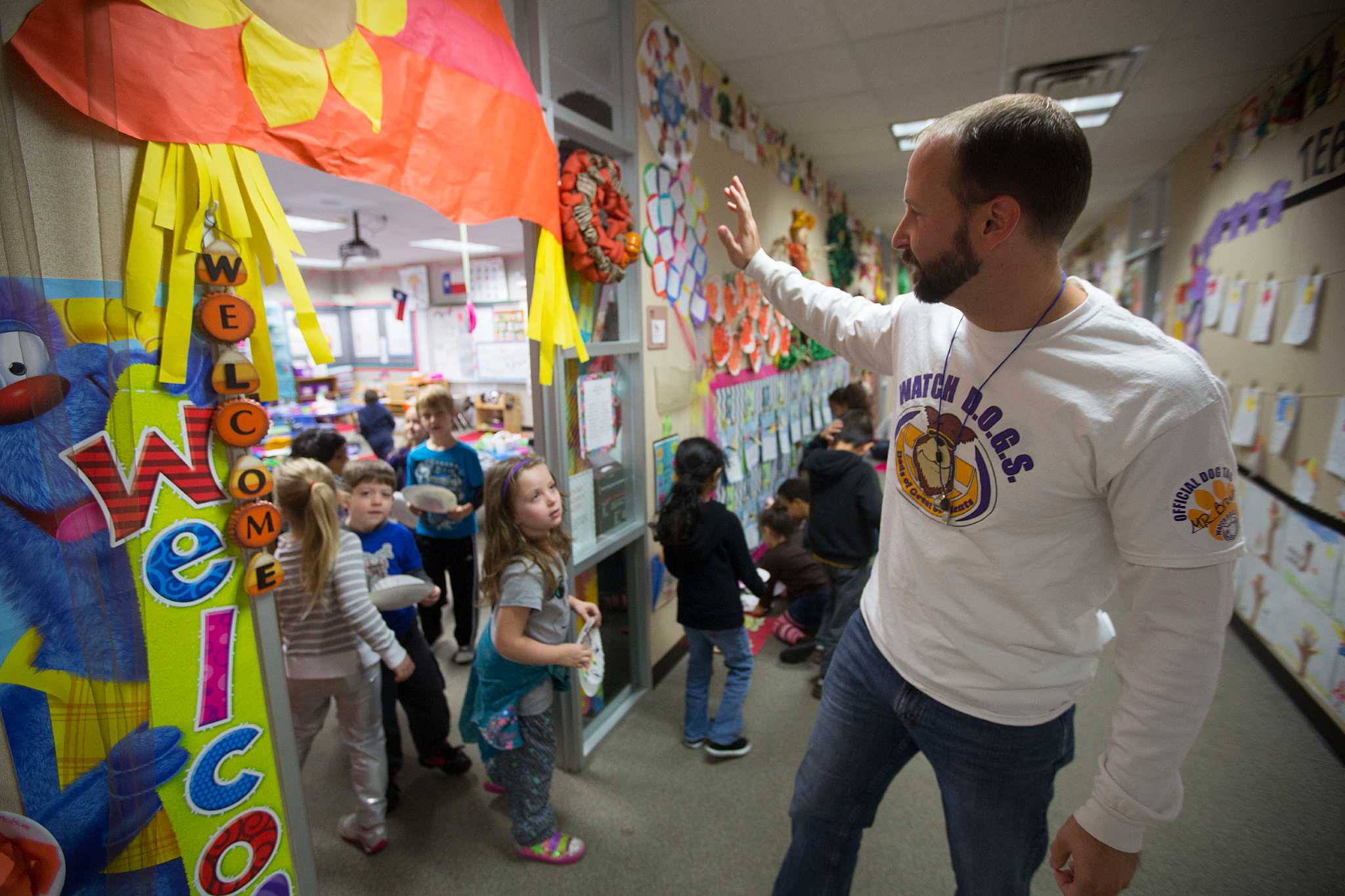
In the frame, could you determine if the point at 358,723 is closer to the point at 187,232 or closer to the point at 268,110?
the point at 187,232

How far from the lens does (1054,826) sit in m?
1.83

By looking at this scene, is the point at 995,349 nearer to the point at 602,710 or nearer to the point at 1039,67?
the point at 602,710

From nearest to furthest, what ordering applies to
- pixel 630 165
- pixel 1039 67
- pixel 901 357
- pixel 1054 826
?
pixel 901 357 < pixel 1054 826 < pixel 630 165 < pixel 1039 67

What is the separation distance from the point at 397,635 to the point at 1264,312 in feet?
12.4

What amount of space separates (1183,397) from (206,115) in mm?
1369

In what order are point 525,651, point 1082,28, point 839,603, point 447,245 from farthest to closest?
point 447,245
point 839,603
point 1082,28
point 525,651

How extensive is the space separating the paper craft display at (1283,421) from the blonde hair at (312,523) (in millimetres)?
3486

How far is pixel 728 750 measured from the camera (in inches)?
84.1

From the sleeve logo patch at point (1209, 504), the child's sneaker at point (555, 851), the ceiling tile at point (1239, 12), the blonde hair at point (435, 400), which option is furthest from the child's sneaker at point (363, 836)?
the ceiling tile at point (1239, 12)

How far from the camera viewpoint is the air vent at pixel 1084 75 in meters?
2.71

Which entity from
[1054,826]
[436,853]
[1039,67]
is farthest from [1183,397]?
[1039,67]

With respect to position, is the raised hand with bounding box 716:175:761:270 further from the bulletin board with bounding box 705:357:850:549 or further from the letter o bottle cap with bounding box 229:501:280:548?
the bulletin board with bounding box 705:357:850:549

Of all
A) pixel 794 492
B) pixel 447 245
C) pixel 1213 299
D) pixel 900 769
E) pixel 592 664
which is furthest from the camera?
pixel 447 245

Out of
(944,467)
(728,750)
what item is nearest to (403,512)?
(728,750)
